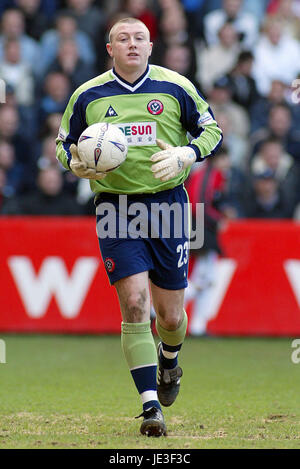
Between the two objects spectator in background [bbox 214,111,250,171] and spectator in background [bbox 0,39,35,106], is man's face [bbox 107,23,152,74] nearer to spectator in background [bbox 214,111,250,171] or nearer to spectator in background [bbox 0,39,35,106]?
spectator in background [bbox 214,111,250,171]

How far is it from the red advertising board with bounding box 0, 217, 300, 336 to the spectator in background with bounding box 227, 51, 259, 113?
8.34 feet

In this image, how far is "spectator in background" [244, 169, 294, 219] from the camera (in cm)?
1253

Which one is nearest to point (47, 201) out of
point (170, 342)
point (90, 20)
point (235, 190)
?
point (235, 190)

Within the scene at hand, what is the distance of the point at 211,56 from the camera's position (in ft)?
45.9

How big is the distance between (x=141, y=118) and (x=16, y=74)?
7.92m

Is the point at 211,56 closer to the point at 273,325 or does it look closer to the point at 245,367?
the point at 273,325

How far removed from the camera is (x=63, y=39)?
45.9ft

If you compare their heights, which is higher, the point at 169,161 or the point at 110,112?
the point at 110,112

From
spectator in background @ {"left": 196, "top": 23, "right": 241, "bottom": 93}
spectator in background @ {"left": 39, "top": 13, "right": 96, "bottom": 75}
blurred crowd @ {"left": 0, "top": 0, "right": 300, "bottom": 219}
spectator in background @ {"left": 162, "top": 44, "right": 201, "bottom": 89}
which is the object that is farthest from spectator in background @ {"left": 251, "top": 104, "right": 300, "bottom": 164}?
spectator in background @ {"left": 39, "top": 13, "right": 96, "bottom": 75}

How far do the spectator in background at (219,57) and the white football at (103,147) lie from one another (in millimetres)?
7807

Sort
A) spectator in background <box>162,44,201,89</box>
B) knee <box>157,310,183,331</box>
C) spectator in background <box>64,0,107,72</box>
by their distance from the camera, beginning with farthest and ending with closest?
1. spectator in background <box>64,0,107,72</box>
2. spectator in background <box>162,44,201,89</box>
3. knee <box>157,310,183,331</box>

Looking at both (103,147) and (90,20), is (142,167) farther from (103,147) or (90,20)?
(90,20)

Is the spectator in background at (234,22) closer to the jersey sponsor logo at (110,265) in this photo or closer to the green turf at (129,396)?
the green turf at (129,396)

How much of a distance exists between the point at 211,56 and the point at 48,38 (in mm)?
2451
